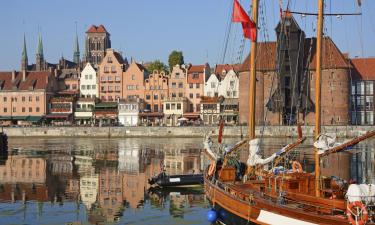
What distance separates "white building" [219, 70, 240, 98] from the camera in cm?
13850

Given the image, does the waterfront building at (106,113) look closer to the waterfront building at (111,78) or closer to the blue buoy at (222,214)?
the waterfront building at (111,78)

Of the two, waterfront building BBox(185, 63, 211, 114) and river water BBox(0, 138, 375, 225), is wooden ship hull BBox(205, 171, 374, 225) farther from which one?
waterfront building BBox(185, 63, 211, 114)

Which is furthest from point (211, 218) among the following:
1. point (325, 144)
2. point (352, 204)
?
point (352, 204)

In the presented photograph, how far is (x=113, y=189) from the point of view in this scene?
47.0 metres

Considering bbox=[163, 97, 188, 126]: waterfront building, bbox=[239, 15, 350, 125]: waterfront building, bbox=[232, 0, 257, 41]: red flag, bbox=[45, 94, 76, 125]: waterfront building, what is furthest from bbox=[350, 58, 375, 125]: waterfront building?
bbox=[232, 0, 257, 41]: red flag

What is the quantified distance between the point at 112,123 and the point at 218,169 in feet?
360

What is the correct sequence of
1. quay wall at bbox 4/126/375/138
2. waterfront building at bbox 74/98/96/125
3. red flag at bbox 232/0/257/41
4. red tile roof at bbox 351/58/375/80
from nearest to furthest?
red flag at bbox 232/0/257/41
quay wall at bbox 4/126/375/138
red tile roof at bbox 351/58/375/80
waterfront building at bbox 74/98/96/125

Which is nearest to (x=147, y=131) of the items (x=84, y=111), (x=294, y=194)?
(x=84, y=111)

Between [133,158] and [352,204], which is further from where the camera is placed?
[133,158]

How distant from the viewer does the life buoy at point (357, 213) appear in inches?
858

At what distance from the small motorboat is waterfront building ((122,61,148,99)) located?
10399 centimetres

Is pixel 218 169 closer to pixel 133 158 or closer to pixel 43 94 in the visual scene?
pixel 133 158

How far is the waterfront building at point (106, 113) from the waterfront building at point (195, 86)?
19.6 metres

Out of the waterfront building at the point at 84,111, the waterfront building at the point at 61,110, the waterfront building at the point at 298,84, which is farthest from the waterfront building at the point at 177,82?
the waterfront building at the point at 298,84
